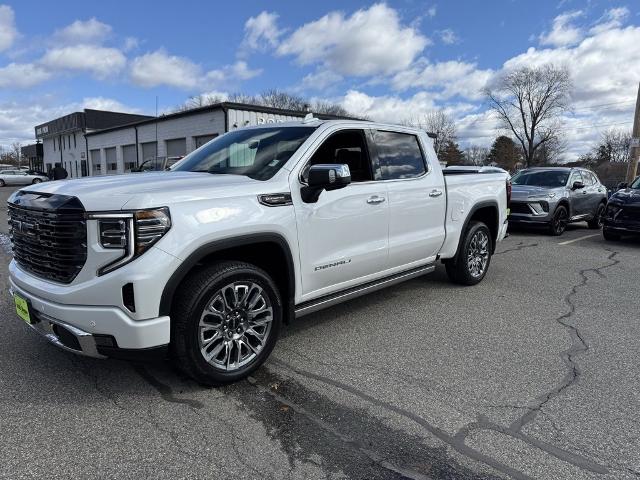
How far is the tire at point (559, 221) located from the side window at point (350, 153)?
27.5 feet

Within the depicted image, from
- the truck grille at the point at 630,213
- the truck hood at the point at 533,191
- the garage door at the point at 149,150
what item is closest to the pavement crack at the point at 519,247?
the truck hood at the point at 533,191

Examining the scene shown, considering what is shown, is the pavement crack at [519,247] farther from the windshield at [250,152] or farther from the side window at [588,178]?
the windshield at [250,152]

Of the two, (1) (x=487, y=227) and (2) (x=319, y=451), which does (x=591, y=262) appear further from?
(2) (x=319, y=451)

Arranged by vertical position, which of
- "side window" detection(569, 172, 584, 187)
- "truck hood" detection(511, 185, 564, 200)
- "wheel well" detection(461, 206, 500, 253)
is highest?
"side window" detection(569, 172, 584, 187)

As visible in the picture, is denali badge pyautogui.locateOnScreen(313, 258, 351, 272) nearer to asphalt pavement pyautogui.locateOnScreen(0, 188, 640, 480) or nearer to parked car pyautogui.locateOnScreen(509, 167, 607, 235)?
asphalt pavement pyautogui.locateOnScreen(0, 188, 640, 480)

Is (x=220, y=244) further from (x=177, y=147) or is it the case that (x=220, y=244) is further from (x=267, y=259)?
(x=177, y=147)

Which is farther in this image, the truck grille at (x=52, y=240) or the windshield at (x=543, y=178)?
the windshield at (x=543, y=178)

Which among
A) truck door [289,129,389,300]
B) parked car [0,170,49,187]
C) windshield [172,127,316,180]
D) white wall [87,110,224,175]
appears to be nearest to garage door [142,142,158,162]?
white wall [87,110,224,175]

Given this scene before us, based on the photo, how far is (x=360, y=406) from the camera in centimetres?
314

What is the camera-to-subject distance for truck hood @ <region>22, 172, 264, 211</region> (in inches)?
113

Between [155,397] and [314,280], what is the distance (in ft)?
4.83

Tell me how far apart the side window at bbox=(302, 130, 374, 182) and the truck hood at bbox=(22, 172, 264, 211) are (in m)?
0.85

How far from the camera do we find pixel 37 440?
2.70 meters

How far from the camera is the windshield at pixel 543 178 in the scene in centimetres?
1181
